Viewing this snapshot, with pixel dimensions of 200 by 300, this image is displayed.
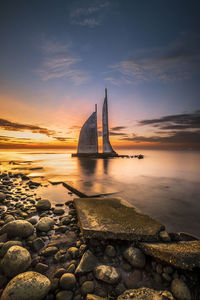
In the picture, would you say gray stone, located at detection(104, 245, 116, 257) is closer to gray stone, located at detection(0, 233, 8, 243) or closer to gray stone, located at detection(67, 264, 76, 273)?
gray stone, located at detection(67, 264, 76, 273)

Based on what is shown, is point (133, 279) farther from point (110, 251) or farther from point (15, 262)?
point (15, 262)

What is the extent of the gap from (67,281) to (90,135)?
3645 centimetres

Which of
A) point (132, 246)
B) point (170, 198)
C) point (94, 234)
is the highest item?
point (94, 234)

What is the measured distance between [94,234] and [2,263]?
4.94ft

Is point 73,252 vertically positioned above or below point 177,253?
below

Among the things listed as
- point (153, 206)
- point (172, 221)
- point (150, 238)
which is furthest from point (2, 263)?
point (153, 206)

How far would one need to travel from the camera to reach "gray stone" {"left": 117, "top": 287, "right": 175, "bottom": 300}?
1.74m

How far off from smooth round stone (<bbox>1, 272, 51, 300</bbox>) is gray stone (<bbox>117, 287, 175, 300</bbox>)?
3.26 ft

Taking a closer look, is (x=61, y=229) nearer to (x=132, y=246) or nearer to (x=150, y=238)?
(x=132, y=246)

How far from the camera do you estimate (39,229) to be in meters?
3.34

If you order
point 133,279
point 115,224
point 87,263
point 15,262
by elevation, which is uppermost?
point 115,224

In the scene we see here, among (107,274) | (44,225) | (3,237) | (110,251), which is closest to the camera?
(107,274)

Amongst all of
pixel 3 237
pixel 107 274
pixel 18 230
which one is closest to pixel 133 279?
pixel 107 274

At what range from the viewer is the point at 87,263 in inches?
88.8
